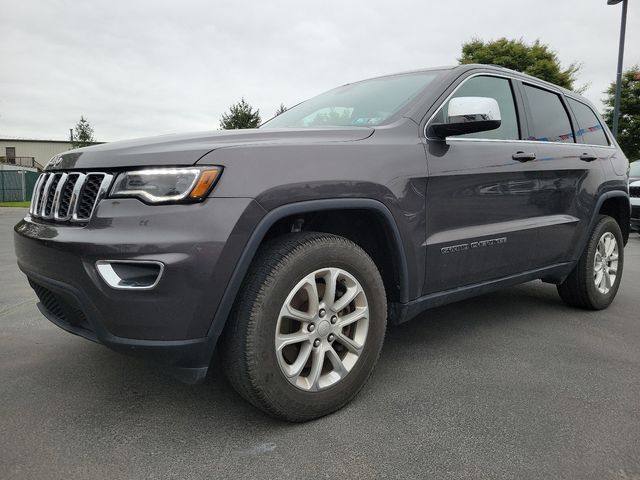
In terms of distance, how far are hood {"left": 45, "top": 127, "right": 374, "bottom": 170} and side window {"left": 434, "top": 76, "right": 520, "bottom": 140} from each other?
88 centimetres

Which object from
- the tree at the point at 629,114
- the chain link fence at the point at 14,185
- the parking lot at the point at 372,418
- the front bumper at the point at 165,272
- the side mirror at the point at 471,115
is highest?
the tree at the point at 629,114

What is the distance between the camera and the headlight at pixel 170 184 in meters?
1.86

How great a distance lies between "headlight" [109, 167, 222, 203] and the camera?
186 cm

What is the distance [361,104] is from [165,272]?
1.73 metres

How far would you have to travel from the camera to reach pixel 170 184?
1.89 metres

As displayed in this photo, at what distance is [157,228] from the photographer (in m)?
1.83

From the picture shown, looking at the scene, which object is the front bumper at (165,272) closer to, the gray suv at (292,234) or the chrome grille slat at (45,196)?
the gray suv at (292,234)

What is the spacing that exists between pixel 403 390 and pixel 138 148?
168 cm

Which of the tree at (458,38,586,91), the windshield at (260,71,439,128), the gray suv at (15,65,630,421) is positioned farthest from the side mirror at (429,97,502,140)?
the tree at (458,38,586,91)

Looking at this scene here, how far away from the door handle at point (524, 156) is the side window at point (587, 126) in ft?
3.24

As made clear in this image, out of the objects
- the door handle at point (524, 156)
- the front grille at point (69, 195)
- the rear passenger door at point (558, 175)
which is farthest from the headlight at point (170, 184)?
the rear passenger door at point (558, 175)

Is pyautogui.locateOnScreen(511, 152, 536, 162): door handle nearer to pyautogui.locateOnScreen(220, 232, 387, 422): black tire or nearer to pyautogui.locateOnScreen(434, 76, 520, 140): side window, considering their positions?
pyautogui.locateOnScreen(434, 76, 520, 140): side window

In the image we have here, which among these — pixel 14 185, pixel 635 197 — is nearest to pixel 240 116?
pixel 14 185

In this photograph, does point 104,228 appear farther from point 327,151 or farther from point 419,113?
point 419,113
